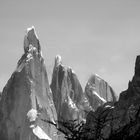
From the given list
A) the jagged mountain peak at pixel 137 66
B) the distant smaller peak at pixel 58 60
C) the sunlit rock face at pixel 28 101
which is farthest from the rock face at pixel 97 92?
the jagged mountain peak at pixel 137 66

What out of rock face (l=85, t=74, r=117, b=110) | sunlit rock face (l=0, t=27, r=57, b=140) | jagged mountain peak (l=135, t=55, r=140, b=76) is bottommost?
jagged mountain peak (l=135, t=55, r=140, b=76)

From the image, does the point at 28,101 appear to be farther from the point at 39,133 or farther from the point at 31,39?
the point at 31,39

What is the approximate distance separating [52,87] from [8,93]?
23874 mm

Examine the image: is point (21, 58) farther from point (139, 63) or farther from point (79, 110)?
point (139, 63)

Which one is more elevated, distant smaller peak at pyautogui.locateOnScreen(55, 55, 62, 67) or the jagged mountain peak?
distant smaller peak at pyautogui.locateOnScreen(55, 55, 62, 67)

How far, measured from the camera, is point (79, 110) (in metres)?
150

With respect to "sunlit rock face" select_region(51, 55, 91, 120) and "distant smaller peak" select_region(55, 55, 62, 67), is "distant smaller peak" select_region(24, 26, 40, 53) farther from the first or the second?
"sunlit rock face" select_region(51, 55, 91, 120)

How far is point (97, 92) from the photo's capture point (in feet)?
553

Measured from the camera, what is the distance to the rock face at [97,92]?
16225cm

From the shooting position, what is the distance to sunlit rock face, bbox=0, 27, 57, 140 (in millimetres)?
Answer: 120375

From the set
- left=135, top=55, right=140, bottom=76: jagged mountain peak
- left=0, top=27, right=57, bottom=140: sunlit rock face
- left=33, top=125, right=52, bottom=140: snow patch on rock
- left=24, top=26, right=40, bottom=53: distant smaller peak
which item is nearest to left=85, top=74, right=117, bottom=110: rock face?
left=0, top=27, right=57, bottom=140: sunlit rock face

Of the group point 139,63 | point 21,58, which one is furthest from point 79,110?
point 139,63

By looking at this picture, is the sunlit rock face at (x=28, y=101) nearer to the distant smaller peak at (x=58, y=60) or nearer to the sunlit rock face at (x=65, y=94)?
the sunlit rock face at (x=65, y=94)

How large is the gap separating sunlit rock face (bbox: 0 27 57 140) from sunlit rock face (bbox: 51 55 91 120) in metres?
12.0
